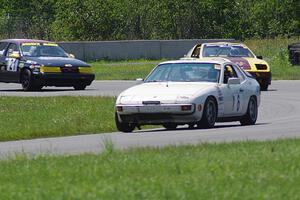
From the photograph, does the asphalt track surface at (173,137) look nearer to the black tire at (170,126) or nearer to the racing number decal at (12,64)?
the black tire at (170,126)

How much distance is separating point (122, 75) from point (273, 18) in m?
37.9

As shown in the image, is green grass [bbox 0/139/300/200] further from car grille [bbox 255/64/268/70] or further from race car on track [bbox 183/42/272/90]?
car grille [bbox 255/64/268/70]

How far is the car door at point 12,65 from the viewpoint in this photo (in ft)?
110

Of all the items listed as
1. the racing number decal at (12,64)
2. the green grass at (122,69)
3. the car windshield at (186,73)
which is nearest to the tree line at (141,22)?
the green grass at (122,69)

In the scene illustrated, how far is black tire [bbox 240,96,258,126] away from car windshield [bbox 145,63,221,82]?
43.1 inches

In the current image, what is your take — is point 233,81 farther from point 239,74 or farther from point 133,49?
point 133,49

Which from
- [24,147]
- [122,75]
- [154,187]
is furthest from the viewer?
[122,75]

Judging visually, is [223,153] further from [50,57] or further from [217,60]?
[50,57]

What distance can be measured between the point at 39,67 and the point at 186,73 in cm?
1208

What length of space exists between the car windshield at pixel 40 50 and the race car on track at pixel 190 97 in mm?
11912

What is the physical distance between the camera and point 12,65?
33.5 meters

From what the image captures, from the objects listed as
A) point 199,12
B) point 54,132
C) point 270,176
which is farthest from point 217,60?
point 199,12

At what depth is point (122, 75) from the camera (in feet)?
145

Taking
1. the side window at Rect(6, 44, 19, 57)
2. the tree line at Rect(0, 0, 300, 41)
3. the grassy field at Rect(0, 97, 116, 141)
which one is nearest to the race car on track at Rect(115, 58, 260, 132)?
the grassy field at Rect(0, 97, 116, 141)
